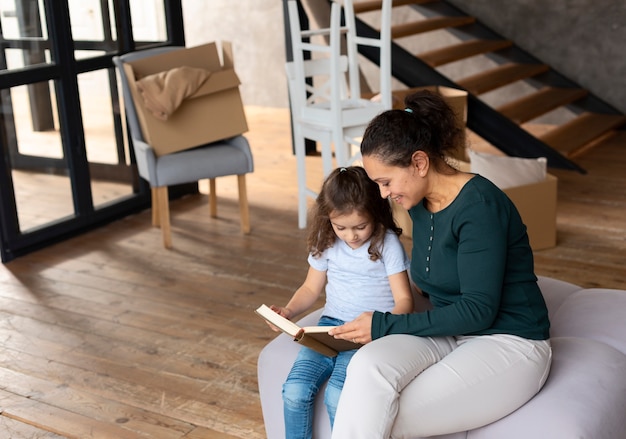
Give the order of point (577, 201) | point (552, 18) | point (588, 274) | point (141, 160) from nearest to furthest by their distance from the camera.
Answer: point (588, 274)
point (141, 160)
point (577, 201)
point (552, 18)

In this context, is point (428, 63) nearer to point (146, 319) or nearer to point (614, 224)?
point (614, 224)

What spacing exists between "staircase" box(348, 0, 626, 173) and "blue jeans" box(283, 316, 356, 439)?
3.24 metres

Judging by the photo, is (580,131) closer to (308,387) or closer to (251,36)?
(251,36)

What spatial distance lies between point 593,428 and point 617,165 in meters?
3.80

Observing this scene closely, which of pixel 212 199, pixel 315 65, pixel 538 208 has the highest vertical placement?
pixel 315 65

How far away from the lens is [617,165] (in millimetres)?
5312

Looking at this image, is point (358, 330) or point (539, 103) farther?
point (539, 103)

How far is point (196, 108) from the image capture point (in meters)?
4.20

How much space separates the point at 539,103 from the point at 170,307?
3426 mm

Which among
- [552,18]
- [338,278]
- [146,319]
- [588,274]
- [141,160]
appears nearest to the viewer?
[338,278]

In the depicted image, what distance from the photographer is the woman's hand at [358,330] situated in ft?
6.48

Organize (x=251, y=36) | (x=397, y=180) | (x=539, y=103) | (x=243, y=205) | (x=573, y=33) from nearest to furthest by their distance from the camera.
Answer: (x=397, y=180), (x=243, y=205), (x=539, y=103), (x=573, y=33), (x=251, y=36)

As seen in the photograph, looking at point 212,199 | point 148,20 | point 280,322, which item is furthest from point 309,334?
point 148,20

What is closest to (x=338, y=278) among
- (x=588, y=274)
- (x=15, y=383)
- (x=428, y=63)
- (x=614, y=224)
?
(x=15, y=383)
